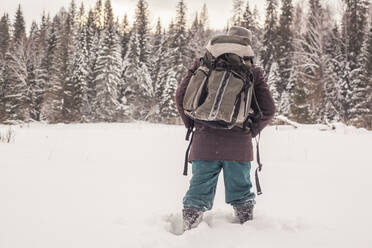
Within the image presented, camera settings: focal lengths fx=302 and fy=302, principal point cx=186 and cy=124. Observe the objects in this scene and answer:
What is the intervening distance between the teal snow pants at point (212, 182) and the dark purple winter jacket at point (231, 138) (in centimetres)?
8

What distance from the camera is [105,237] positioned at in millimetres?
2373

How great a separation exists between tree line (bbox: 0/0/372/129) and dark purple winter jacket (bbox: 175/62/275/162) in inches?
825

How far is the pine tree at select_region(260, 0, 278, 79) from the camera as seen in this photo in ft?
A: 112

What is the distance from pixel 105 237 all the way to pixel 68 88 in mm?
31174

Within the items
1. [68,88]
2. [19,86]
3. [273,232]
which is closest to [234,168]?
[273,232]

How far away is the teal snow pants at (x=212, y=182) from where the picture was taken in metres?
2.65

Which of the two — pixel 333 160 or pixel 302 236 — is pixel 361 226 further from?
pixel 333 160

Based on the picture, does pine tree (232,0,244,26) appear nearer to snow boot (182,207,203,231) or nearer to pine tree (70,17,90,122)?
pine tree (70,17,90,122)

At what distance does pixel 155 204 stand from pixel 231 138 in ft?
4.02

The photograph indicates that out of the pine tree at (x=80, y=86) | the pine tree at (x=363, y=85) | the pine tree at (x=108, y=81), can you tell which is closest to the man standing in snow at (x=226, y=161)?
the pine tree at (x=363, y=85)

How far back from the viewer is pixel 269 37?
3494 centimetres

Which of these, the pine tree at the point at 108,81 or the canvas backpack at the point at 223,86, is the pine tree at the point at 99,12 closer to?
the pine tree at the point at 108,81

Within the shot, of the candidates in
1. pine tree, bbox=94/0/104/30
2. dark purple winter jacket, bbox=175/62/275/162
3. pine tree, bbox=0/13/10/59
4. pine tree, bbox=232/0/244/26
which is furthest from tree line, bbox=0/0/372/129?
dark purple winter jacket, bbox=175/62/275/162

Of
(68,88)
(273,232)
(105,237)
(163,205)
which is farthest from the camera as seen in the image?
(68,88)
